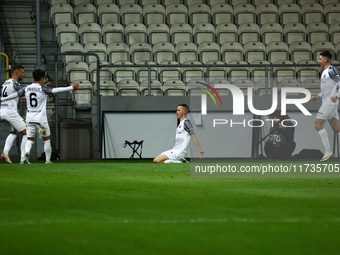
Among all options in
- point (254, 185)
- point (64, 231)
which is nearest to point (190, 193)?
point (254, 185)

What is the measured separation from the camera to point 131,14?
1564cm

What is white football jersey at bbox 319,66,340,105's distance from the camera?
32.1 ft

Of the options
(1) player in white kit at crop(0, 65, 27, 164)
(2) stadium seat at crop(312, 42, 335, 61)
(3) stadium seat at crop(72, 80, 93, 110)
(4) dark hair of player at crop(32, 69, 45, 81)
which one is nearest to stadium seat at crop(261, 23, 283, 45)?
(2) stadium seat at crop(312, 42, 335, 61)

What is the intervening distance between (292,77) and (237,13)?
133 inches

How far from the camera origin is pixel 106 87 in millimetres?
13422

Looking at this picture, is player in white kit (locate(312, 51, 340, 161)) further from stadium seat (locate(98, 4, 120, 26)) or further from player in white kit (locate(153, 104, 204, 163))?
stadium seat (locate(98, 4, 120, 26))

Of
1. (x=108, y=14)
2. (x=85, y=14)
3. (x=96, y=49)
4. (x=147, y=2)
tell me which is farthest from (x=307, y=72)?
(x=85, y=14)

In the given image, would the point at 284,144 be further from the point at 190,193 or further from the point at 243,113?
the point at 190,193

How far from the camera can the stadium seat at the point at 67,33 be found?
14781 mm

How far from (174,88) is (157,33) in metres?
2.47

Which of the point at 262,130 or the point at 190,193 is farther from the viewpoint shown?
the point at 262,130

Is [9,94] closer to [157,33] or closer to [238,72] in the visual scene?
[157,33]

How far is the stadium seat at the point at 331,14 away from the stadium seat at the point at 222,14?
3096 millimetres

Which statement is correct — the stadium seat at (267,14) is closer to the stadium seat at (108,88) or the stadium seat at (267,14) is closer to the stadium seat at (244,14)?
the stadium seat at (244,14)
